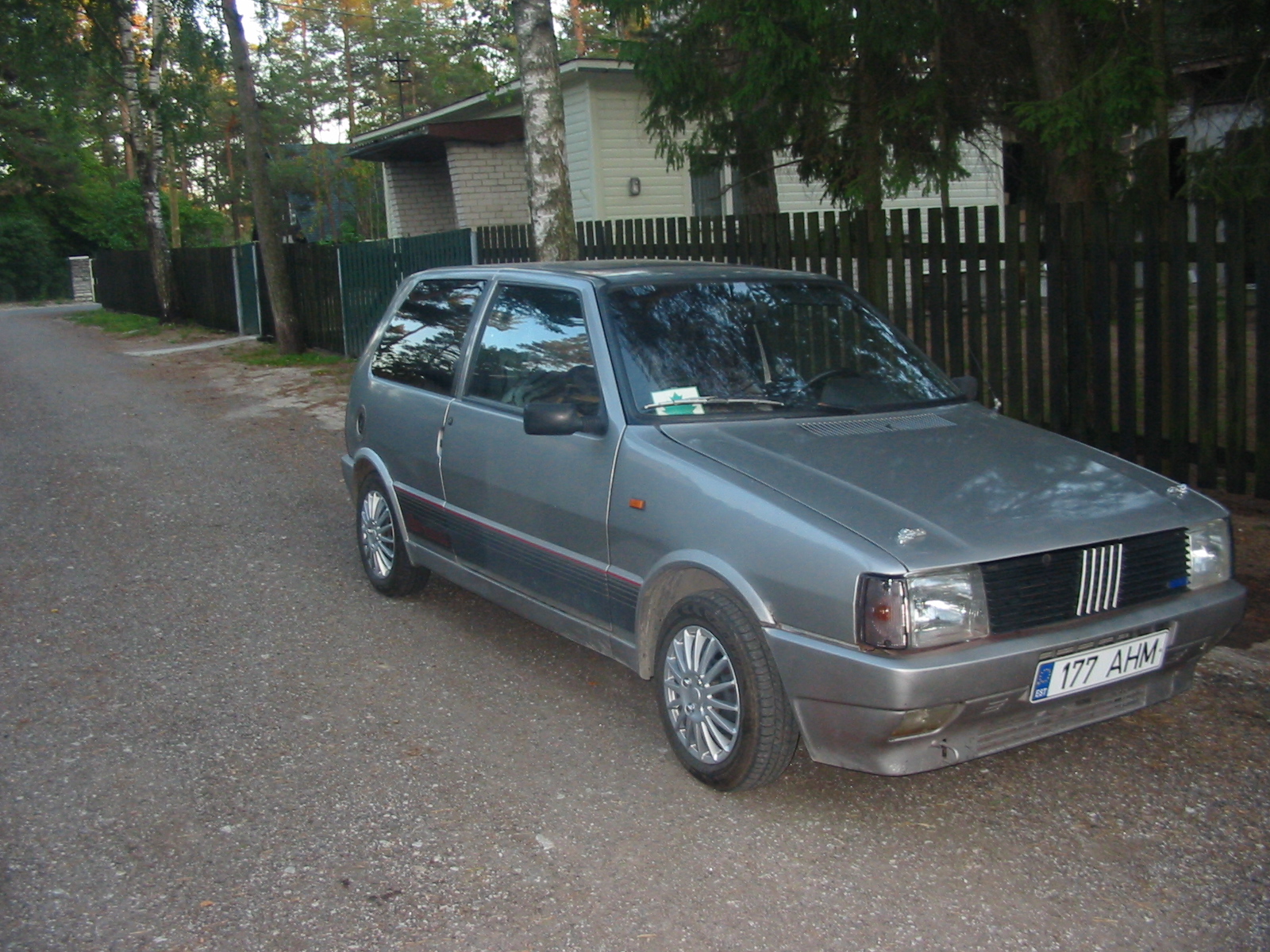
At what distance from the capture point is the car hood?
3746 mm

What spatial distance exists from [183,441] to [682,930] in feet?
31.8

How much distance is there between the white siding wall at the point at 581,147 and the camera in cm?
1806

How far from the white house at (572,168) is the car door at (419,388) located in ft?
32.2

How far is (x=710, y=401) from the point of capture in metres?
4.70

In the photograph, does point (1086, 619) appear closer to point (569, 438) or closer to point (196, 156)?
point (569, 438)

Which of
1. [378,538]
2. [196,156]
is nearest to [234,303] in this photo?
[378,538]

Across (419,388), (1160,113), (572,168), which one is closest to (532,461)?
(419,388)

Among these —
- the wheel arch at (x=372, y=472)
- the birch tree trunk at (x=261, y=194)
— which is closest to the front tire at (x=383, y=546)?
the wheel arch at (x=372, y=472)

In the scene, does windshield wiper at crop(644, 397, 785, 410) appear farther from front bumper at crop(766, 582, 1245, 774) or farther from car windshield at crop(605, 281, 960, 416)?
front bumper at crop(766, 582, 1245, 774)

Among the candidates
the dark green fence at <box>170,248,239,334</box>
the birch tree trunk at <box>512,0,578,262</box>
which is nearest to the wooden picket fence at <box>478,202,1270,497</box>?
the birch tree trunk at <box>512,0,578,262</box>

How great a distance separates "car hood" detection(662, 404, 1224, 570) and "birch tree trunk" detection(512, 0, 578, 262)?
596cm

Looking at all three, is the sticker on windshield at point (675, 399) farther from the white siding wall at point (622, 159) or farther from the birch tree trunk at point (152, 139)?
the birch tree trunk at point (152, 139)

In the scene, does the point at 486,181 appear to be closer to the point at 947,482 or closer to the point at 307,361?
the point at 307,361

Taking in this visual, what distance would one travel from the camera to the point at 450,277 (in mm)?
6148
